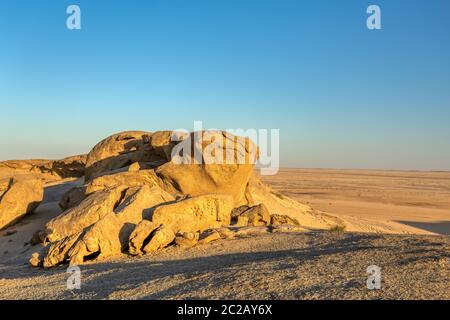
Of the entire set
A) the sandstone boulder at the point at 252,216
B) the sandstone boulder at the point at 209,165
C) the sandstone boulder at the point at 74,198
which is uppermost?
the sandstone boulder at the point at 209,165

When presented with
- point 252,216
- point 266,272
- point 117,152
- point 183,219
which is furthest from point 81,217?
point 117,152

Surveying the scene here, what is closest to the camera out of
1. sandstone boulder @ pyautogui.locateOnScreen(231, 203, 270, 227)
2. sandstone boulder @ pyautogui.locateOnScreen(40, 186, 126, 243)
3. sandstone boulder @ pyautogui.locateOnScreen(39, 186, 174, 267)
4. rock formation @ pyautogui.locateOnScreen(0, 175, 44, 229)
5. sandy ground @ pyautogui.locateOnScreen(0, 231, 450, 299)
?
sandy ground @ pyautogui.locateOnScreen(0, 231, 450, 299)

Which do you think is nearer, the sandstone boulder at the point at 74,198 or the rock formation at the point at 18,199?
the sandstone boulder at the point at 74,198

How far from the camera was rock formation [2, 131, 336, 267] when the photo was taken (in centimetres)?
1093

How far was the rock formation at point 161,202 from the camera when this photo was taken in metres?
10.9

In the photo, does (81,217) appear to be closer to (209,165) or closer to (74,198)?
(74,198)

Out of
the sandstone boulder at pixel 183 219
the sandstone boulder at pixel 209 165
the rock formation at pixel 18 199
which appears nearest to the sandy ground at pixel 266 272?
the sandstone boulder at pixel 183 219

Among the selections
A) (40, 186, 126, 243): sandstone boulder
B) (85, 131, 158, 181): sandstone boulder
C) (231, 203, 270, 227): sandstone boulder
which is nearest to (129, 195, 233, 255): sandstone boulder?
(231, 203, 270, 227): sandstone boulder

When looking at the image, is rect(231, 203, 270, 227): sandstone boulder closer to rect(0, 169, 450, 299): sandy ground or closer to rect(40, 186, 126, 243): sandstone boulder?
rect(0, 169, 450, 299): sandy ground

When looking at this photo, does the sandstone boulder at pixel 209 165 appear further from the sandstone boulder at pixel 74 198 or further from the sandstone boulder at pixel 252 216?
the sandstone boulder at pixel 74 198

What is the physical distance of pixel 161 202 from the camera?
13.5 m

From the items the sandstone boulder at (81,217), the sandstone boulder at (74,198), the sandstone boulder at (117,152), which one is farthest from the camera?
the sandstone boulder at (117,152)

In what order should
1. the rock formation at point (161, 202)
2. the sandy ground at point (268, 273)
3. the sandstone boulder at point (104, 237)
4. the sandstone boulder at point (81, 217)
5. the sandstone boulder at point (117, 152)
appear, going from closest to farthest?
1. the sandy ground at point (268, 273)
2. the sandstone boulder at point (104, 237)
3. the rock formation at point (161, 202)
4. the sandstone boulder at point (81, 217)
5. the sandstone boulder at point (117, 152)
